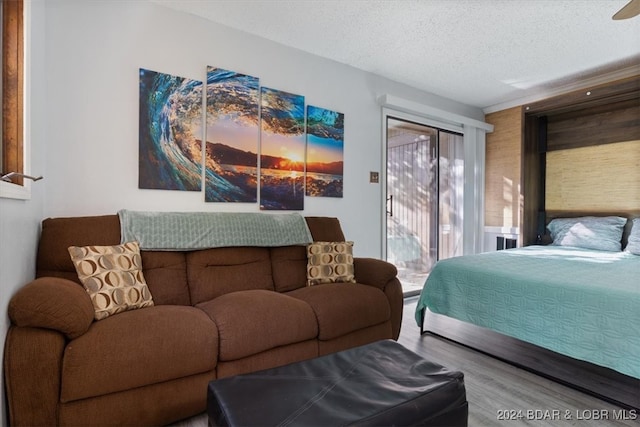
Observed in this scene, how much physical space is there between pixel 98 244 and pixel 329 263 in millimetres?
1570

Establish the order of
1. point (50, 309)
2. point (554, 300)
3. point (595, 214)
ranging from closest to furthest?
point (50, 309) < point (554, 300) < point (595, 214)

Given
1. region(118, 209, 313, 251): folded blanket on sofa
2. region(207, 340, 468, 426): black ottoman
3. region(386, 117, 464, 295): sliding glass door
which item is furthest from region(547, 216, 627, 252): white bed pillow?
region(207, 340, 468, 426): black ottoman

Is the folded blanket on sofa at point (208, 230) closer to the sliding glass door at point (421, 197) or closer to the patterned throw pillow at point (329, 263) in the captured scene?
the patterned throw pillow at point (329, 263)

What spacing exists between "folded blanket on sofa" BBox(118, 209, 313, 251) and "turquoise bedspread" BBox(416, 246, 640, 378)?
1.29 metres

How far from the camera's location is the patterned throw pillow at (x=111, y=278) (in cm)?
165

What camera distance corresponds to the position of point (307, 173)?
3107 mm

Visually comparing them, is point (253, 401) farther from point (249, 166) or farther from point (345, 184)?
point (345, 184)

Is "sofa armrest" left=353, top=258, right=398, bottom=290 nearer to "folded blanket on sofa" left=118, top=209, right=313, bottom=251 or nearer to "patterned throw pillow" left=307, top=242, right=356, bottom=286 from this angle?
"patterned throw pillow" left=307, top=242, right=356, bottom=286

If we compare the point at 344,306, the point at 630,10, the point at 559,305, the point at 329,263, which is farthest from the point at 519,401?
the point at 630,10

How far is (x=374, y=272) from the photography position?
2.46 metres

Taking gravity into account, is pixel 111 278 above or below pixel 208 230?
below

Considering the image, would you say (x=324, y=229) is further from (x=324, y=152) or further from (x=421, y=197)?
(x=421, y=197)

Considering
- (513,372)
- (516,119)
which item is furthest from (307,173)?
(516,119)

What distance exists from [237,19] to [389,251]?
2959 mm
